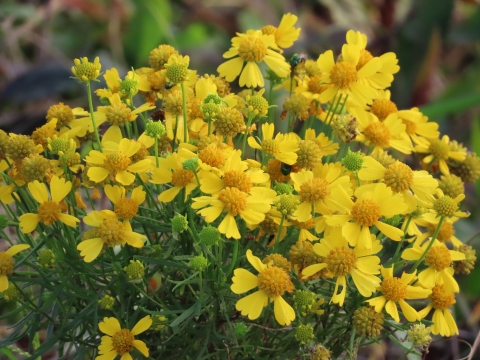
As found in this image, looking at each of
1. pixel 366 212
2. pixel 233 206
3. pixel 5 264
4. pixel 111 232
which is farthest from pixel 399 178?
pixel 5 264

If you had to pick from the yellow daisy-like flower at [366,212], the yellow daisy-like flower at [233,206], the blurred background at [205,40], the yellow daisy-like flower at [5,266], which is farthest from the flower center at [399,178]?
the blurred background at [205,40]

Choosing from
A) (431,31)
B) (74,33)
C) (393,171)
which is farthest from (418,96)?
(393,171)

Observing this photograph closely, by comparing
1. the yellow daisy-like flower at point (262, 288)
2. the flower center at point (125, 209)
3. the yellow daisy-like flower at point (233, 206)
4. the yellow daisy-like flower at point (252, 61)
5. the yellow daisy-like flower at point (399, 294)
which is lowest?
the yellow daisy-like flower at point (399, 294)

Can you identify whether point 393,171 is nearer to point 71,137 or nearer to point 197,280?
point 197,280

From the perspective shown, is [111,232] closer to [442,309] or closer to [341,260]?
[341,260]

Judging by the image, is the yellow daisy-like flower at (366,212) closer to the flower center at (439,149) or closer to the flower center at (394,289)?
the flower center at (394,289)

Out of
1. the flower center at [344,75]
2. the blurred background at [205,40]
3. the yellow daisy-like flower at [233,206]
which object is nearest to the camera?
the yellow daisy-like flower at [233,206]

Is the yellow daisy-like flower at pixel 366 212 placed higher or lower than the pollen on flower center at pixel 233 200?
lower

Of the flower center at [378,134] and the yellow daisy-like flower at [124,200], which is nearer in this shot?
the yellow daisy-like flower at [124,200]
